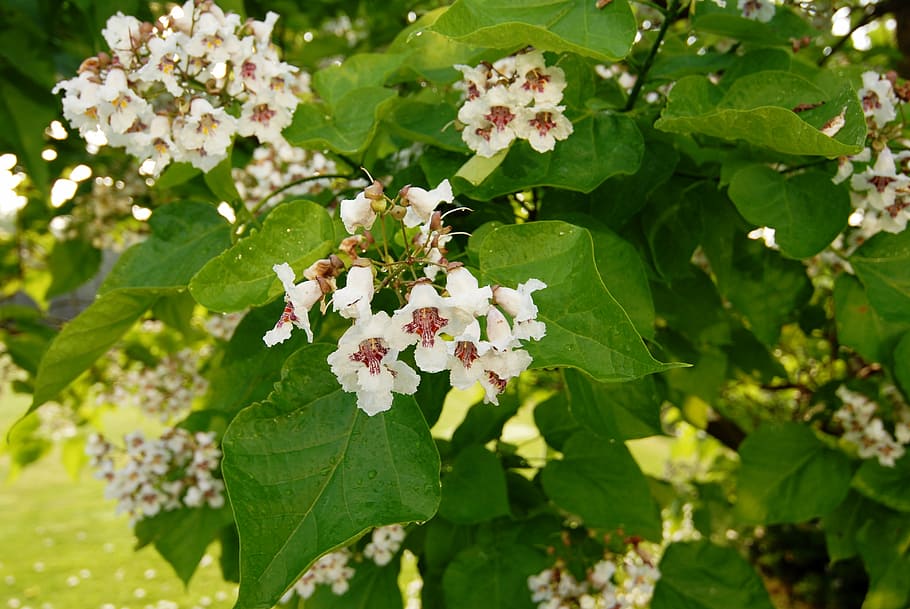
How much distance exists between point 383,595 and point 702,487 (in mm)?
1335

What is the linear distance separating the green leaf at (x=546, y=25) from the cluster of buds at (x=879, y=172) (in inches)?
13.5

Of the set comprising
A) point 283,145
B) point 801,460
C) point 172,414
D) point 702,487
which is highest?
point 283,145

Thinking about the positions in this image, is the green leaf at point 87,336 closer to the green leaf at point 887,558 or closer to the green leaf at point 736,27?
the green leaf at point 736,27

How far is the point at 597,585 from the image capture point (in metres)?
1.13

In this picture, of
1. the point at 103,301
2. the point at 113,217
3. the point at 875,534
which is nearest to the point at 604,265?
the point at 103,301

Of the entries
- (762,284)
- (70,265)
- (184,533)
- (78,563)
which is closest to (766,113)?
(762,284)

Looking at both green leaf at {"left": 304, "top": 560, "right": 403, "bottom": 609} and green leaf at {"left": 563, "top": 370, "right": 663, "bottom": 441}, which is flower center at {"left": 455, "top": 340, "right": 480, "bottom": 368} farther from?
green leaf at {"left": 304, "top": 560, "right": 403, "bottom": 609}

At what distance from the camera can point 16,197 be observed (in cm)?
197

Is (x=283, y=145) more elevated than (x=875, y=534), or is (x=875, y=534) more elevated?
(x=283, y=145)

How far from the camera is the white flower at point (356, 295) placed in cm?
55

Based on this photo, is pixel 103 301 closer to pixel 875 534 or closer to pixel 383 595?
pixel 383 595

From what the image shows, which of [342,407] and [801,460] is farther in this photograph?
[801,460]

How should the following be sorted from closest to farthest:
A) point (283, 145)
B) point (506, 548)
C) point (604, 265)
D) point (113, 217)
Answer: point (604, 265) < point (506, 548) < point (283, 145) < point (113, 217)

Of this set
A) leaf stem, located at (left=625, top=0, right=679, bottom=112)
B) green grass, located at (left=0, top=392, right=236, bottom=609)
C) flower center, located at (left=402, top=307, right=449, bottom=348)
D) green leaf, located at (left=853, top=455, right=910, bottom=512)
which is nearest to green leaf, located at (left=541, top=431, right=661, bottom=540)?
green leaf, located at (left=853, top=455, right=910, bottom=512)
